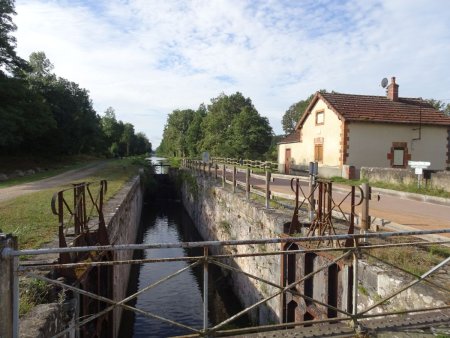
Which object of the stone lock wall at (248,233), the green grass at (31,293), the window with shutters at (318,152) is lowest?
the stone lock wall at (248,233)

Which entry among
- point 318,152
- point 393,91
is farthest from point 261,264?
point 393,91

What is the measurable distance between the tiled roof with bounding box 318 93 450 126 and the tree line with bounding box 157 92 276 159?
23096mm

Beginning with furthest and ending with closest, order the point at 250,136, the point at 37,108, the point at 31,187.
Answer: the point at 250,136
the point at 37,108
the point at 31,187

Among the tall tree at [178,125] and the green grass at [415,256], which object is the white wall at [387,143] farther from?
the tall tree at [178,125]

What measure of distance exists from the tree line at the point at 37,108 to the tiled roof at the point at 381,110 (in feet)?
72.5

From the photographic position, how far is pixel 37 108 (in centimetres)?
3162

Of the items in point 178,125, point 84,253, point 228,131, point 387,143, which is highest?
point 178,125

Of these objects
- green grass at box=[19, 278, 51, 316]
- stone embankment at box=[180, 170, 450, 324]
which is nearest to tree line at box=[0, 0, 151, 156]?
stone embankment at box=[180, 170, 450, 324]

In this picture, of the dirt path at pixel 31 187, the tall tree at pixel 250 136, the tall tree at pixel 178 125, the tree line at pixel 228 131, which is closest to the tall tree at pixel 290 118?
the tree line at pixel 228 131

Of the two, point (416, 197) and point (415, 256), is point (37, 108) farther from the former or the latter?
point (415, 256)

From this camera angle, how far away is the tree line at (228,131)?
4875 centimetres

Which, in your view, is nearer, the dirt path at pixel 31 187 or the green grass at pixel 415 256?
the green grass at pixel 415 256

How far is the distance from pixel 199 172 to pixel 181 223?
392 centimetres

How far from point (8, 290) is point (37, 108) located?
32.0 m
